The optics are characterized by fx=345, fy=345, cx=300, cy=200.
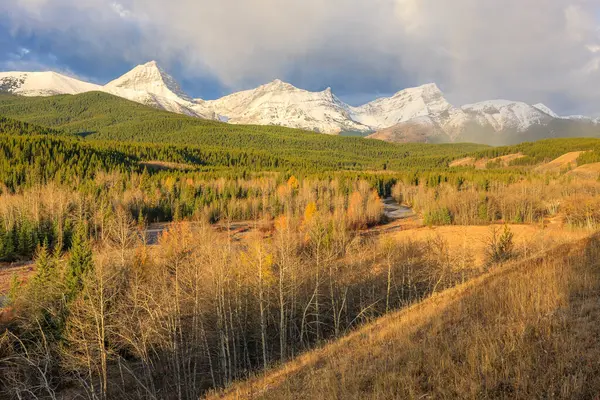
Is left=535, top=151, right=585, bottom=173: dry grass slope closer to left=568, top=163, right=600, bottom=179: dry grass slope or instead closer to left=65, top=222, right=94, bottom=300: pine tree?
left=568, top=163, right=600, bottom=179: dry grass slope

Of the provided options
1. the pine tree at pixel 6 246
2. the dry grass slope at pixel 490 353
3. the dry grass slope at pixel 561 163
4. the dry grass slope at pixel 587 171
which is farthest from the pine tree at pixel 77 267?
the dry grass slope at pixel 561 163

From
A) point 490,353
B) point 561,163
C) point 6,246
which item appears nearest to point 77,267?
point 490,353

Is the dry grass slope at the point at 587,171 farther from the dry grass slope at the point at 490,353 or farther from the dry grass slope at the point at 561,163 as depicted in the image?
the dry grass slope at the point at 490,353

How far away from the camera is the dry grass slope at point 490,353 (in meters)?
5.65

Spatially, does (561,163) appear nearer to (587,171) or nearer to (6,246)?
(587,171)

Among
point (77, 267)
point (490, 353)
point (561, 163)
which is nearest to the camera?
point (490, 353)

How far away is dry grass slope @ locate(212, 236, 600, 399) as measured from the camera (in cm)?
Result: 565

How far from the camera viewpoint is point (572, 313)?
25.6ft

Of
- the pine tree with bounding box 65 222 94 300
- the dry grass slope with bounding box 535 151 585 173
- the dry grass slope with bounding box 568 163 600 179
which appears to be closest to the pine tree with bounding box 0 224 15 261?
the pine tree with bounding box 65 222 94 300

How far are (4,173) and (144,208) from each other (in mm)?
49182

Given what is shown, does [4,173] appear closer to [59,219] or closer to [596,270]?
[59,219]

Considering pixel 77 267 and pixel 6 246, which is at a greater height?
pixel 77 267

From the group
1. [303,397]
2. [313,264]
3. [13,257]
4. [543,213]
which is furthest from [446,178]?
[303,397]

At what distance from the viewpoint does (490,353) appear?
21.5 feet
